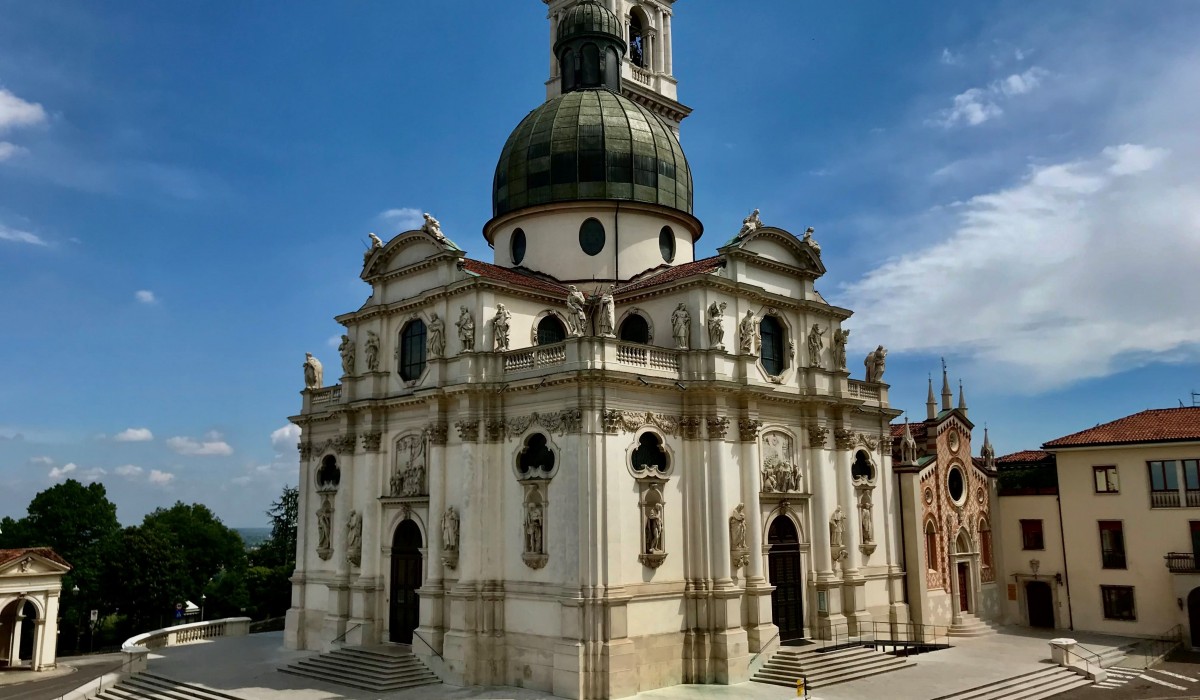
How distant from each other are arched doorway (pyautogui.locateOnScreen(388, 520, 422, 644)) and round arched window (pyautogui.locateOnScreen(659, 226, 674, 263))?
46.0 feet

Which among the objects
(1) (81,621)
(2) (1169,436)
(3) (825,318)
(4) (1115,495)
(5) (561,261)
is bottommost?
(1) (81,621)

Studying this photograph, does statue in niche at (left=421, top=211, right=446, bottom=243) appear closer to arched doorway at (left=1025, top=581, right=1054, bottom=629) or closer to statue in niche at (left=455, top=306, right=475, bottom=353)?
statue in niche at (left=455, top=306, right=475, bottom=353)

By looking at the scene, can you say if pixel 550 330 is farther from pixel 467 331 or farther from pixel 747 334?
pixel 747 334

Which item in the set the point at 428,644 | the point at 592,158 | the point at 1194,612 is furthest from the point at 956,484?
the point at 428,644

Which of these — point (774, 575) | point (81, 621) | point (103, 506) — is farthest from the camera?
point (103, 506)

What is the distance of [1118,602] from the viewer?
3828 centimetres

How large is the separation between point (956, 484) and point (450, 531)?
76.9ft

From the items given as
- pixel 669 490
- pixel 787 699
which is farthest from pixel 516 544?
pixel 787 699

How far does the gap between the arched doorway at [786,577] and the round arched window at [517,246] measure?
14055mm

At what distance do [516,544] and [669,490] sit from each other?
5065 millimetres

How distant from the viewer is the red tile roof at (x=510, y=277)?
1234 inches

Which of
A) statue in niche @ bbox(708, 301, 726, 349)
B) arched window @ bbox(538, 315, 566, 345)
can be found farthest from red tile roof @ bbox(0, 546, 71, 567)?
statue in niche @ bbox(708, 301, 726, 349)

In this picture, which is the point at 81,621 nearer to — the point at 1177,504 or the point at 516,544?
the point at 516,544

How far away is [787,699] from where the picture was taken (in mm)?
25484
